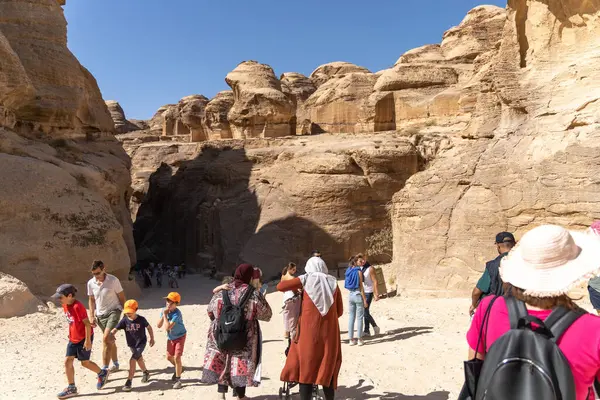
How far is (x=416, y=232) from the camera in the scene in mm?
10562

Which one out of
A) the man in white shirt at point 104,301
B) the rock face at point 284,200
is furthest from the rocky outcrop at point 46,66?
the man in white shirt at point 104,301

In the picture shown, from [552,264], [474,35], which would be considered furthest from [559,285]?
[474,35]

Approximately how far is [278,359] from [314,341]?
102 inches

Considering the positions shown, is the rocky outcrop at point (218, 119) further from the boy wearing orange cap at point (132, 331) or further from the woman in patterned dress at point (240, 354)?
the woman in patterned dress at point (240, 354)

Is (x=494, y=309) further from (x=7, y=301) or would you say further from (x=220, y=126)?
(x=220, y=126)

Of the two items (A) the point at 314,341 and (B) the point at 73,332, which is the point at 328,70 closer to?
(B) the point at 73,332

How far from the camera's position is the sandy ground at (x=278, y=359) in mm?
5230

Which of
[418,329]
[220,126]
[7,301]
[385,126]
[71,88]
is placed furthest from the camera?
[220,126]

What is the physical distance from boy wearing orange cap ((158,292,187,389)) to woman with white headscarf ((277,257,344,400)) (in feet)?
5.84

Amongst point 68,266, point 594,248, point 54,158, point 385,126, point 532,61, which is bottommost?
point 68,266

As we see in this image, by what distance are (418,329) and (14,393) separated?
547 centimetres

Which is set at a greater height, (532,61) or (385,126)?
(385,126)

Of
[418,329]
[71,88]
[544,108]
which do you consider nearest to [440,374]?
[418,329]

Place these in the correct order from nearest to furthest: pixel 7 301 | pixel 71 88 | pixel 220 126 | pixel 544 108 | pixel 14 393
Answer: pixel 14 393 → pixel 7 301 → pixel 544 108 → pixel 71 88 → pixel 220 126
